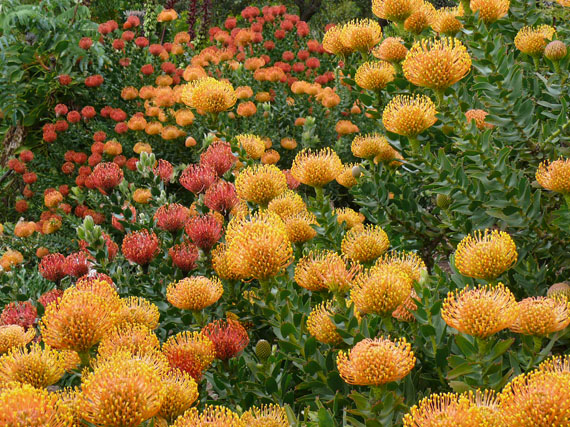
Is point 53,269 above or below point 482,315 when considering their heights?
below

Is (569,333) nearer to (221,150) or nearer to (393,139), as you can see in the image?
(393,139)

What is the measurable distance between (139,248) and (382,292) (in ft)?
3.26

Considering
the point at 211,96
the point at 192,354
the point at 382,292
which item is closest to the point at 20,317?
the point at 192,354

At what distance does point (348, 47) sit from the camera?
8.96 feet

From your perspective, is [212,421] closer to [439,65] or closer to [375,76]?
[439,65]

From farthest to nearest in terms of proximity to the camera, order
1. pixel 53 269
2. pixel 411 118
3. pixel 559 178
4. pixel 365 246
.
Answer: pixel 53 269
pixel 411 118
pixel 365 246
pixel 559 178

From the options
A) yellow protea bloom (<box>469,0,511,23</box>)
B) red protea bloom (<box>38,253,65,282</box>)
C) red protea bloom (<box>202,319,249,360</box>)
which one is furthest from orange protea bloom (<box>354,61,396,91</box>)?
red protea bloom (<box>38,253,65,282</box>)

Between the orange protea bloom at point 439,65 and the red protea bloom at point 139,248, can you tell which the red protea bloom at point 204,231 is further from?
the orange protea bloom at point 439,65

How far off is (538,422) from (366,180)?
1.63m

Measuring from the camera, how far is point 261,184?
6.48 ft

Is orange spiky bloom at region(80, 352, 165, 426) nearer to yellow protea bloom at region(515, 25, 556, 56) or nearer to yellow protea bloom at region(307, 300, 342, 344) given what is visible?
yellow protea bloom at region(307, 300, 342, 344)

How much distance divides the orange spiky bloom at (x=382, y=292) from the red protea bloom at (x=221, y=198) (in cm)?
84

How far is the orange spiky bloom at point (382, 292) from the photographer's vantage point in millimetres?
1413

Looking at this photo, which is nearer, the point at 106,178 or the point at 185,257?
the point at 185,257
